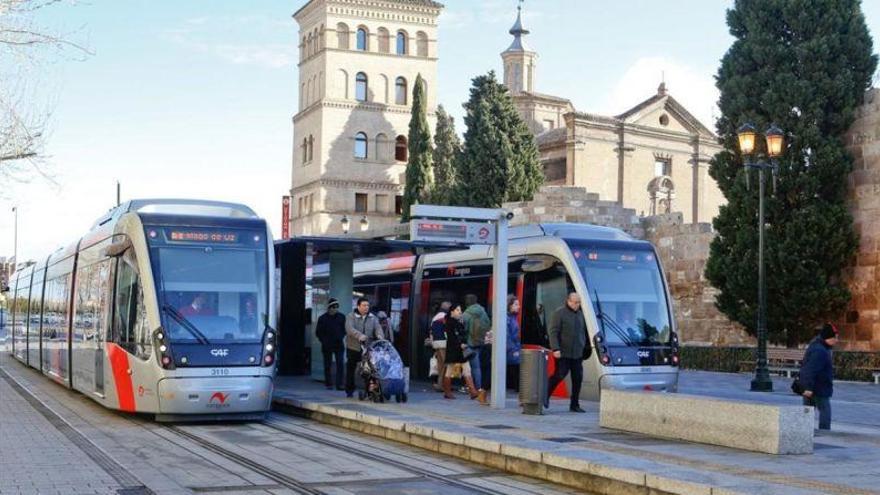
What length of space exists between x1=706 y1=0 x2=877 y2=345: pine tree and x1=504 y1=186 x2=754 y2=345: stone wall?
268 cm

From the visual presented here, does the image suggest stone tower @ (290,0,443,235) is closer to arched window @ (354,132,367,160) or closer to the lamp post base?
arched window @ (354,132,367,160)

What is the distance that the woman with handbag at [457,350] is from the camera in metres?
18.8

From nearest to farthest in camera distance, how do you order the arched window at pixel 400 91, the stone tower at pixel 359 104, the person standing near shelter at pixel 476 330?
the person standing near shelter at pixel 476 330 → the stone tower at pixel 359 104 → the arched window at pixel 400 91

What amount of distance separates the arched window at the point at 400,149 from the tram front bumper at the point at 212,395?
6498cm

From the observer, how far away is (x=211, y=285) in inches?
633

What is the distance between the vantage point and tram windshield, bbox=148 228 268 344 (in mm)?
15766

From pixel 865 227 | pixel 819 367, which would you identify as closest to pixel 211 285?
pixel 819 367

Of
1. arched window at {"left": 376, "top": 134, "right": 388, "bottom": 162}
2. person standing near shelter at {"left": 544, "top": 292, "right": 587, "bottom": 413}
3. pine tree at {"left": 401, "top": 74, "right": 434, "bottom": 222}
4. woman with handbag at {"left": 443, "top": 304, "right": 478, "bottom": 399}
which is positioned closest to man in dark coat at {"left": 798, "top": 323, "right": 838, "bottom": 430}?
person standing near shelter at {"left": 544, "top": 292, "right": 587, "bottom": 413}

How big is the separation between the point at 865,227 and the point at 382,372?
1485 centimetres

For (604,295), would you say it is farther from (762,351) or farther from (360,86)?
(360,86)

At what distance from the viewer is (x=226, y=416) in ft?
54.9

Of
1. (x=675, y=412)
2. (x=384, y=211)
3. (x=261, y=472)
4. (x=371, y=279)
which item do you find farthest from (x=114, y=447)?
(x=384, y=211)

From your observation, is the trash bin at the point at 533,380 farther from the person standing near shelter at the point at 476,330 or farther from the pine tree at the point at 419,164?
the pine tree at the point at 419,164

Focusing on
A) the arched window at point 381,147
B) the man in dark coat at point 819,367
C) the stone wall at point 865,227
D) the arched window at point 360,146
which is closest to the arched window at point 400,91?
the arched window at point 381,147
